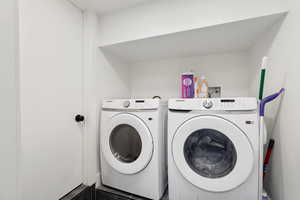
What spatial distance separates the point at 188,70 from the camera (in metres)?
1.64

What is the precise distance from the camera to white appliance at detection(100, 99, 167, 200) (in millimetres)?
1052

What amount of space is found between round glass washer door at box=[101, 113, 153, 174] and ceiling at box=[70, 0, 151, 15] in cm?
96

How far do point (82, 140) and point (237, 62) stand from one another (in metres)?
1.80

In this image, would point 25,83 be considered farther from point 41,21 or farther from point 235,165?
point 235,165

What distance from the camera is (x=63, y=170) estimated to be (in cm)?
106

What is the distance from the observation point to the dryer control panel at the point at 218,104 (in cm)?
84

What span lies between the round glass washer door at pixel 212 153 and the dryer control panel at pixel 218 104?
0.26ft

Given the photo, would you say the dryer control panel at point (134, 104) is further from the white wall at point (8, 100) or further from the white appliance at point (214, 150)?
the white wall at point (8, 100)

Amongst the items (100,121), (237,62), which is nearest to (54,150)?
(100,121)

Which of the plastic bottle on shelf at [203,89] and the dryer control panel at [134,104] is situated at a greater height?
the plastic bottle on shelf at [203,89]

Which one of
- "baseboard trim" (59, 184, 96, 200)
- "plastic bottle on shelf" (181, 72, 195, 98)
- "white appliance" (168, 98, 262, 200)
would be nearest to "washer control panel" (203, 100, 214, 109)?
"white appliance" (168, 98, 262, 200)

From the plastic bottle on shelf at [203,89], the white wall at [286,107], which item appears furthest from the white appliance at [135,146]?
the white wall at [286,107]

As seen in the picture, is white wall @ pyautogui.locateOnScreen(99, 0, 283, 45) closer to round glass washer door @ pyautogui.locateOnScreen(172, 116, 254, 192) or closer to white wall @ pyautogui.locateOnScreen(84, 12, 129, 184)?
white wall @ pyautogui.locateOnScreen(84, 12, 129, 184)

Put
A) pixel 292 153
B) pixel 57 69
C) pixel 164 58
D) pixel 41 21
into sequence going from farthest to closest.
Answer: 1. pixel 164 58
2. pixel 57 69
3. pixel 41 21
4. pixel 292 153
